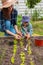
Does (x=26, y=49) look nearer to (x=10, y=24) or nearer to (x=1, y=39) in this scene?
(x=1, y=39)

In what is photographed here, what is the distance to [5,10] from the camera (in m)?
5.72

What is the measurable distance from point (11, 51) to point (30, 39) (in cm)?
57

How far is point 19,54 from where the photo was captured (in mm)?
4973

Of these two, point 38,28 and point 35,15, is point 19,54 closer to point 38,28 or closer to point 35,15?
point 38,28

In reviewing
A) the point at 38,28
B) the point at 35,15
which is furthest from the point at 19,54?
→ the point at 35,15

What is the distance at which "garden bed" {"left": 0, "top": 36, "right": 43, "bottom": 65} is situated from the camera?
4.62 meters

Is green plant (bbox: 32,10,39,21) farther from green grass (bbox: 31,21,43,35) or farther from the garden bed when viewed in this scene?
the garden bed

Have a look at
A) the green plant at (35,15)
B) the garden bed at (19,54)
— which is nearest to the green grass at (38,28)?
the green plant at (35,15)

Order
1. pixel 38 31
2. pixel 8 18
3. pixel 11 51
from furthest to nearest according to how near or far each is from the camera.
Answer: pixel 38 31 < pixel 8 18 < pixel 11 51

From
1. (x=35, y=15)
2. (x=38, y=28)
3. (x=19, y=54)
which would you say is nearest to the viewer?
(x=19, y=54)

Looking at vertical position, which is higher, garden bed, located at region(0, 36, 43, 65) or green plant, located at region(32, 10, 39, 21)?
garden bed, located at region(0, 36, 43, 65)

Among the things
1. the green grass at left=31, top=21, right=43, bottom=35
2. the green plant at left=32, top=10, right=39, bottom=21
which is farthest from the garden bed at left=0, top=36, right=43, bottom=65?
the green plant at left=32, top=10, right=39, bottom=21

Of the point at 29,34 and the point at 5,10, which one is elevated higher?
the point at 5,10

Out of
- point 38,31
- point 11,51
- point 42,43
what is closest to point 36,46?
point 42,43
